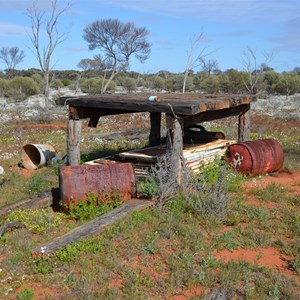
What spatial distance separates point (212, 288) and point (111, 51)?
39.5 meters

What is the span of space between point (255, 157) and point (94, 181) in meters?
3.46

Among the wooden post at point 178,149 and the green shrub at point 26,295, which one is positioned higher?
the wooden post at point 178,149

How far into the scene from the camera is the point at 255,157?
337 inches

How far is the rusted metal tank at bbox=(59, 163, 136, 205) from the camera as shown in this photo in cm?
673

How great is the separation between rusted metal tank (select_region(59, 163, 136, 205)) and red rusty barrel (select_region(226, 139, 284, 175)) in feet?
8.64

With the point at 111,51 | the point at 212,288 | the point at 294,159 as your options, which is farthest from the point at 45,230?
the point at 111,51

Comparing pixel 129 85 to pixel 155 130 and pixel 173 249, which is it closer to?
pixel 155 130

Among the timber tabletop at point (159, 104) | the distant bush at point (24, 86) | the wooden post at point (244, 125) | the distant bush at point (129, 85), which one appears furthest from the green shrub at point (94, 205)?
the distant bush at point (129, 85)

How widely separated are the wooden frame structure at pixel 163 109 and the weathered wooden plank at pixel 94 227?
1.43 m

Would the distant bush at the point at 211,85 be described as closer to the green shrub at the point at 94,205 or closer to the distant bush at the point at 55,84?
the distant bush at the point at 55,84

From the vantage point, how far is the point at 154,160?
26.9ft

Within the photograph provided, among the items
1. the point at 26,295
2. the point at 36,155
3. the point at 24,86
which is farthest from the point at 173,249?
the point at 24,86

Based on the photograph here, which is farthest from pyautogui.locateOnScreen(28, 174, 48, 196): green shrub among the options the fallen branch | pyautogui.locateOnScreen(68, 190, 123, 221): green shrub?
the fallen branch

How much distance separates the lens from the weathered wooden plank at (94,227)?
202 inches
